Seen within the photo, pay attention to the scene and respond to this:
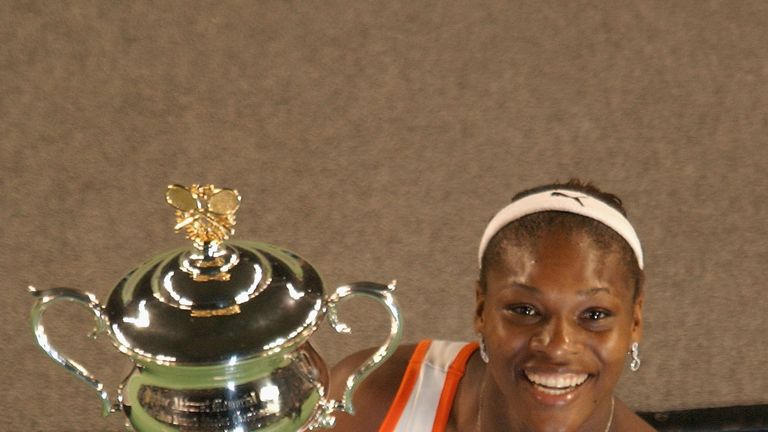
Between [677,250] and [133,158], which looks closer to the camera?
[677,250]

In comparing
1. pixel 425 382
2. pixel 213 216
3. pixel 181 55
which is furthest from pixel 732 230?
pixel 213 216

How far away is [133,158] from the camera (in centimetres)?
250

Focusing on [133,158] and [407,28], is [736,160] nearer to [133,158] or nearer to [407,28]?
[407,28]

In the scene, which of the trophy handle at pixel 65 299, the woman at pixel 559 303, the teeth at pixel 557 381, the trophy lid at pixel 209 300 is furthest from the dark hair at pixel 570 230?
the trophy handle at pixel 65 299

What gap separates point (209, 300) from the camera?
33.8 inches

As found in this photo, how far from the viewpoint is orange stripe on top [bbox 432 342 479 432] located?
4.67 feet

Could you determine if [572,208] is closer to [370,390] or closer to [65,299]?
[370,390]

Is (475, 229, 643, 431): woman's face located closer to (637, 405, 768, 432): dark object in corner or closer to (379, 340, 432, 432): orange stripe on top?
(379, 340, 432, 432): orange stripe on top

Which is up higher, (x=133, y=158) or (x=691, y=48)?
(x=691, y=48)

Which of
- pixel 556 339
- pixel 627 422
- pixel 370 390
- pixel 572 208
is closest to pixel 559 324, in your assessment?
pixel 556 339

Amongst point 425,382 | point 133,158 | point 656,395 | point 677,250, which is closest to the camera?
point 425,382

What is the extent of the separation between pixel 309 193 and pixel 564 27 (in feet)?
2.76

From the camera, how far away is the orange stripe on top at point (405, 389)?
1.42 metres

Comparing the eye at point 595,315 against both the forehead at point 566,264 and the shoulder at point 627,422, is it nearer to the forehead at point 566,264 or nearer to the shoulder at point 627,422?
the forehead at point 566,264
